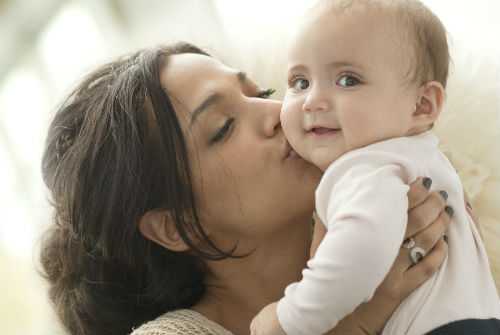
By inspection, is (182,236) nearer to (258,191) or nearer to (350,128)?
(258,191)

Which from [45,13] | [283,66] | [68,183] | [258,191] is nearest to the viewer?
[258,191]

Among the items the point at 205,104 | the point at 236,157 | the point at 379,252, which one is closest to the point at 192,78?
the point at 205,104

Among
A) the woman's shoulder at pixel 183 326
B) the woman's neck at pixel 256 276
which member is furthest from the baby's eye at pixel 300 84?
the woman's shoulder at pixel 183 326

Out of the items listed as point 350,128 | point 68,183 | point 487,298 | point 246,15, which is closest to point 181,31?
point 246,15

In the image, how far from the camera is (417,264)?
997mm

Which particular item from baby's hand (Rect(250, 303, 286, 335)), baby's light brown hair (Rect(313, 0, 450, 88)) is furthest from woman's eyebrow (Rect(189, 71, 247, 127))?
baby's hand (Rect(250, 303, 286, 335))

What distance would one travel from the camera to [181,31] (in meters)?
2.01

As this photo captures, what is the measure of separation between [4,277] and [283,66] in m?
0.98

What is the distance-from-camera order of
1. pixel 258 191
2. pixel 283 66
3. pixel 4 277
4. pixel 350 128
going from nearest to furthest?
pixel 350 128 < pixel 258 191 < pixel 283 66 < pixel 4 277

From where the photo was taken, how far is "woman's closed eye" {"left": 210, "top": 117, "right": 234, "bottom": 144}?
46.2 inches

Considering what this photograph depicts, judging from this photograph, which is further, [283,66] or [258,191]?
[283,66]

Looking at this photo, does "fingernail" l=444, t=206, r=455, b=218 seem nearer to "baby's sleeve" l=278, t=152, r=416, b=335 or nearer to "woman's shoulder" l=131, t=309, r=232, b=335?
"baby's sleeve" l=278, t=152, r=416, b=335

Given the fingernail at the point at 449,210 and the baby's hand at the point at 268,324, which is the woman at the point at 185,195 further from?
the baby's hand at the point at 268,324

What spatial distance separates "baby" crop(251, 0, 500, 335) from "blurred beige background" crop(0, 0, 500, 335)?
0.49m
